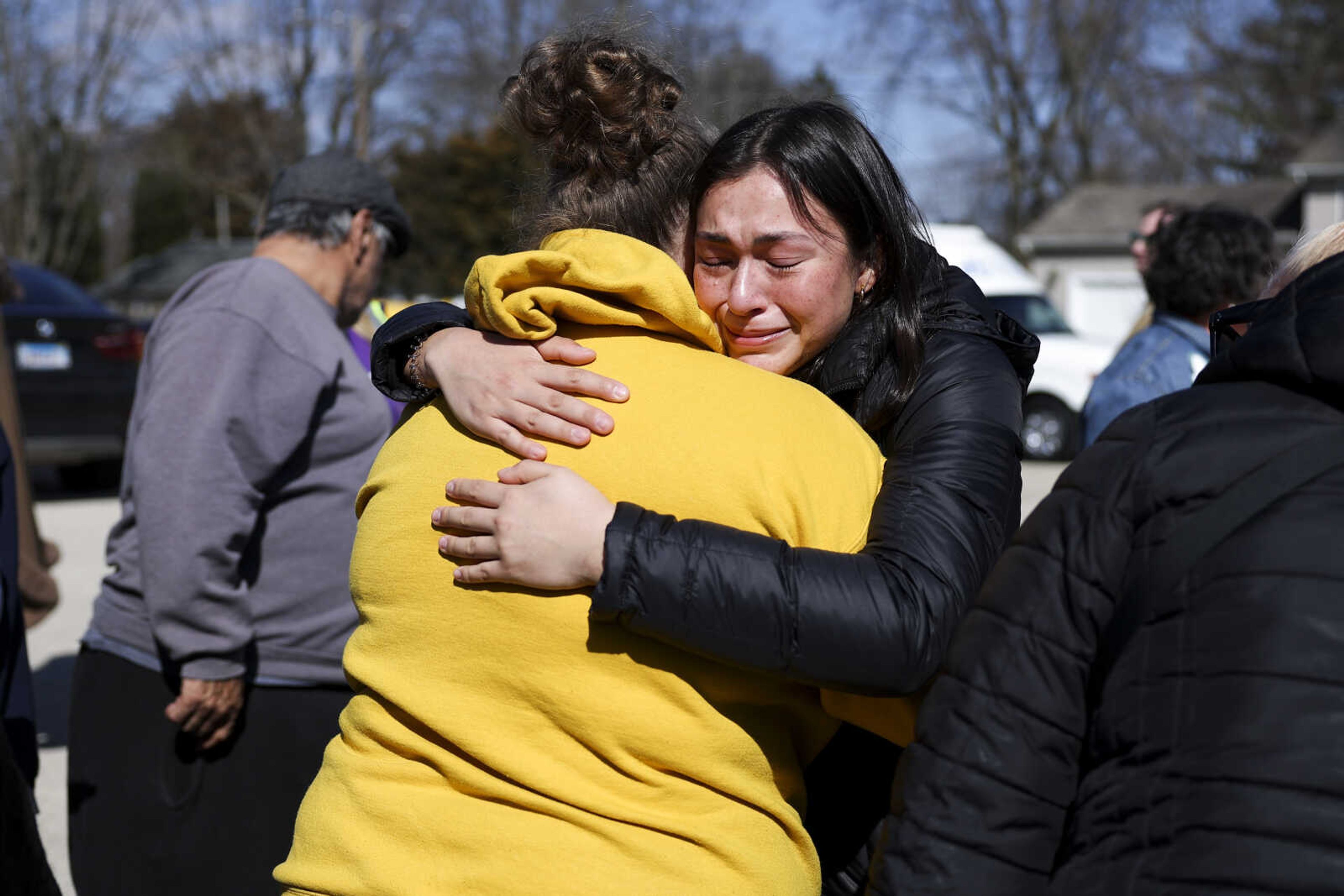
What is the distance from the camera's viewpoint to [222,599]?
9.18ft

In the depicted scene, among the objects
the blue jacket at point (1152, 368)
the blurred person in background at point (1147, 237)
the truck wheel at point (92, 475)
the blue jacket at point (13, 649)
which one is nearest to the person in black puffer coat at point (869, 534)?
the blue jacket at point (13, 649)

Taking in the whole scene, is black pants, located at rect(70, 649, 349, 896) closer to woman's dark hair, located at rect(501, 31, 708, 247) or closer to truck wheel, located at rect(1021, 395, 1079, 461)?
woman's dark hair, located at rect(501, 31, 708, 247)

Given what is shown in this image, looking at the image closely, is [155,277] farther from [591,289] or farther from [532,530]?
[532,530]

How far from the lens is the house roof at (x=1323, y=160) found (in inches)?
961

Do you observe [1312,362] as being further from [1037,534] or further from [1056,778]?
[1056,778]

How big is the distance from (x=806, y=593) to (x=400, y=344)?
90cm

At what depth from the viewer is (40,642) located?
752 cm

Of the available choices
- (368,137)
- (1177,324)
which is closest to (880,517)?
(1177,324)

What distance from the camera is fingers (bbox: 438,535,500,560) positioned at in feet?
5.03

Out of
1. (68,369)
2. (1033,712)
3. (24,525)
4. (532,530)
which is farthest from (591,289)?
(68,369)

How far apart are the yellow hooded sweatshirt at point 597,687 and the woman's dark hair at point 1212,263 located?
2.92 m

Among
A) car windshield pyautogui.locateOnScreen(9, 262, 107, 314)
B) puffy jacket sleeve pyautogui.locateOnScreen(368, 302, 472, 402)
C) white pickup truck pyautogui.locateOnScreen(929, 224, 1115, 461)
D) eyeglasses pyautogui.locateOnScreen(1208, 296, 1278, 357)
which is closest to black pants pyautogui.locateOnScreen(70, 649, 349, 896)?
puffy jacket sleeve pyautogui.locateOnScreen(368, 302, 472, 402)

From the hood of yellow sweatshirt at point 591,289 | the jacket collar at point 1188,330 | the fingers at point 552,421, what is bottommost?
the fingers at point 552,421

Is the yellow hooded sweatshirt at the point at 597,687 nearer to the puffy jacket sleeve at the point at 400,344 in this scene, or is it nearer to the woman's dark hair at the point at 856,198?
the woman's dark hair at the point at 856,198
